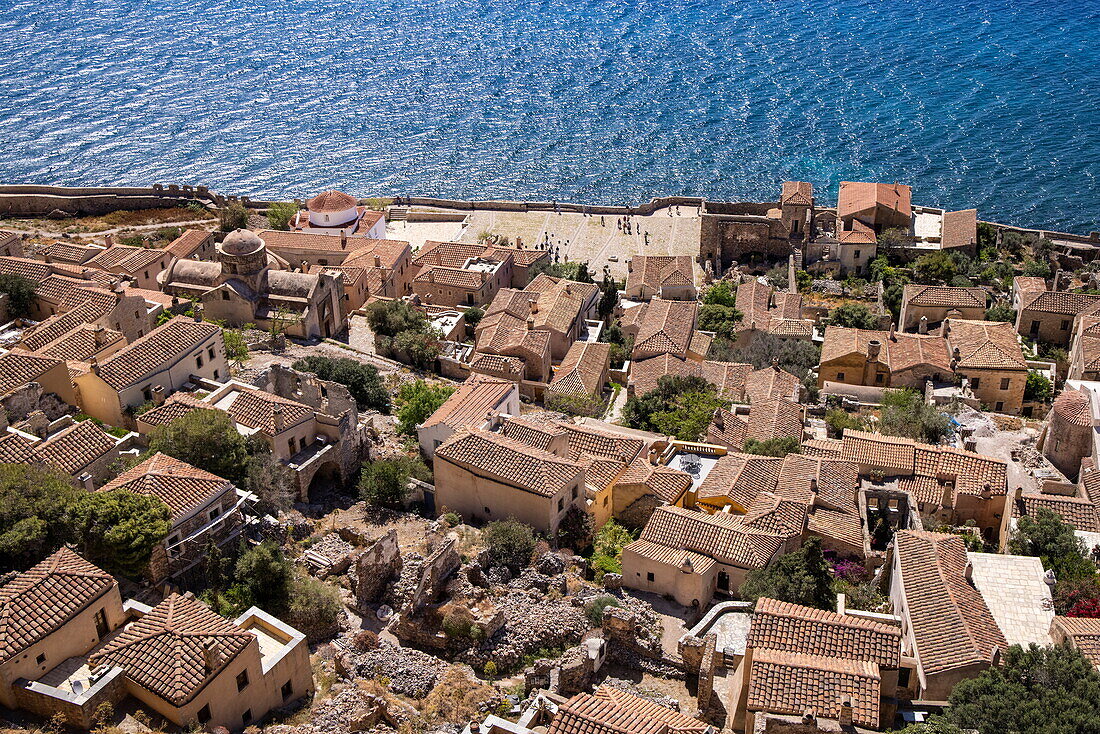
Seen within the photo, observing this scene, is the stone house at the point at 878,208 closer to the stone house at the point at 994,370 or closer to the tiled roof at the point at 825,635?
the stone house at the point at 994,370

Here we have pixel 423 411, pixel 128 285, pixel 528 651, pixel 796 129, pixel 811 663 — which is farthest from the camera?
pixel 796 129

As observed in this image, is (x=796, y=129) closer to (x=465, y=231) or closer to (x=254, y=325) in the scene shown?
(x=465, y=231)

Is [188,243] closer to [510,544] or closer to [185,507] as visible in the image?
[185,507]

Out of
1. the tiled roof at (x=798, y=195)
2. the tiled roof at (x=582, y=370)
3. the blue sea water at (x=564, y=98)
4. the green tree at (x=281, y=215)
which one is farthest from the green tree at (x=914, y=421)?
the green tree at (x=281, y=215)

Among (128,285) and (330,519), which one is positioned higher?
(128,285)

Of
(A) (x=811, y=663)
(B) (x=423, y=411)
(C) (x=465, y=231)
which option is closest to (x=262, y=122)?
(C) (x=465, y=231)
